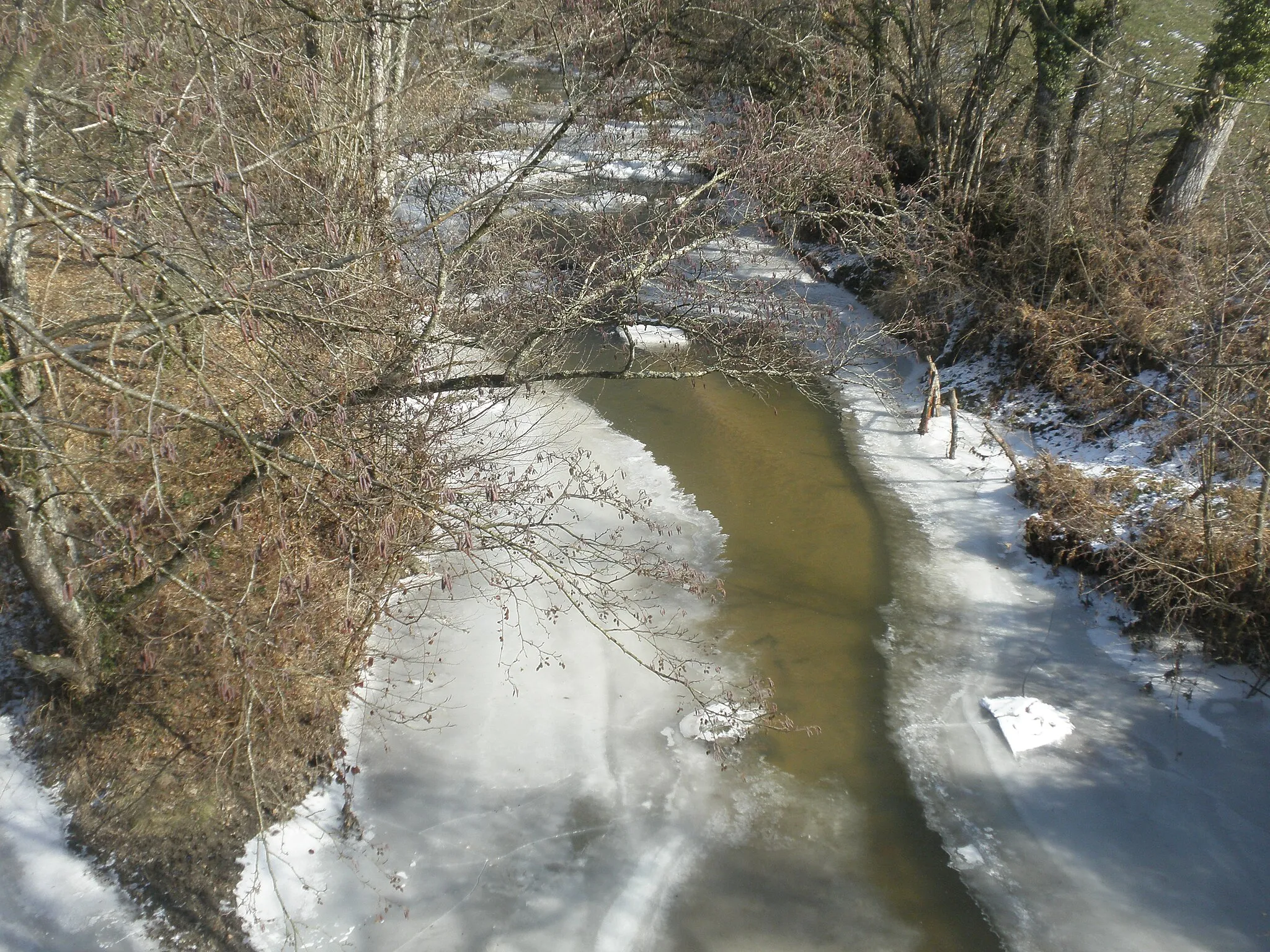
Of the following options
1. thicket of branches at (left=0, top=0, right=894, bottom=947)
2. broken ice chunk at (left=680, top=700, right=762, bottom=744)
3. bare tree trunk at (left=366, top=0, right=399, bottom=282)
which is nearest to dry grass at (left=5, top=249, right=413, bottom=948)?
thicket of branches at (left=0, top=0, right=894, bottom=947)

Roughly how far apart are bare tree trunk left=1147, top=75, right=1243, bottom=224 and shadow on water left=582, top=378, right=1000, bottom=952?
5.49 meters

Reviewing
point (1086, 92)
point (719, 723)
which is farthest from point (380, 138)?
point (1086, 92)

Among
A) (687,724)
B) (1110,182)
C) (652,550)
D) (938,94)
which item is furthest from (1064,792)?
(938,94)

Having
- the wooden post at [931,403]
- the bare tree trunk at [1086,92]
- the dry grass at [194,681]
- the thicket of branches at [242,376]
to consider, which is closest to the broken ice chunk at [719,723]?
the thicket of branches at [242,376]

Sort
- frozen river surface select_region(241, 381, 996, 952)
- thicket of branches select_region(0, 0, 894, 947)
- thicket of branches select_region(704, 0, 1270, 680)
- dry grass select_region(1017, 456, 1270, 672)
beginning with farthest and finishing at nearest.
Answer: thicket of branches select_region(704, 0, 1270, 680)
dry grass select_region(1017, 456, 1270, 672)
frozen river surface select_region(241, 381, 996, 952)
thicket of branches select_region(0, 0, 894, 947)

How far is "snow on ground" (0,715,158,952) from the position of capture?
5602mm

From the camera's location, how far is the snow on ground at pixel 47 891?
5602 mm

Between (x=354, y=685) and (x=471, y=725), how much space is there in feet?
3.59

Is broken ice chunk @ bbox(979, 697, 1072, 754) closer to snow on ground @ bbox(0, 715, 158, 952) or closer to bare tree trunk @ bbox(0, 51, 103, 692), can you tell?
snow on ground @ bbox(0, 715, 158, 952)

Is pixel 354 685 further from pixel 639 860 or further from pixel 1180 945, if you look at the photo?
pixel 1180 945

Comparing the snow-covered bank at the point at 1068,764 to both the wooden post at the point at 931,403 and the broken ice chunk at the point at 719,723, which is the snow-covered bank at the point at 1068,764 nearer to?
the broken ice chunk at the point at 719,723

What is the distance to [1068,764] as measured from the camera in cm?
728

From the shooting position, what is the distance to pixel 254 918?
587 cm

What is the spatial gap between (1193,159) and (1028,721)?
8.84 meters
